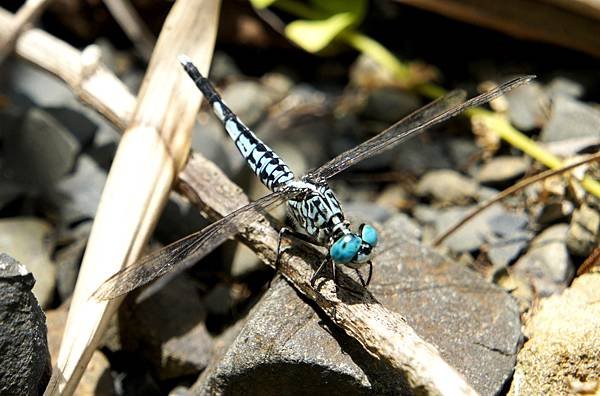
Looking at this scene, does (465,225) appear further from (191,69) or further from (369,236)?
(191,69)

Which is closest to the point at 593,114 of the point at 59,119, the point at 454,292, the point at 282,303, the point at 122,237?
the point at 454,292

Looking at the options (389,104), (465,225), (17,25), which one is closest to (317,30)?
(389,104)

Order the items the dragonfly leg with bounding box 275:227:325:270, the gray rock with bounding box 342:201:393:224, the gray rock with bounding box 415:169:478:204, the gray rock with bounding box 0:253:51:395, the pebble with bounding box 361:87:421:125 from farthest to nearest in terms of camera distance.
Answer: the pebble with bounding box 361:87:421:125
the gray rock with bounding box 415:169:478:204
the gray rock with bounding box 342:201:393:224
the dragonfly leg with bounding box 275:227:325:270
the gray rock with bounding box 0:253:51:395

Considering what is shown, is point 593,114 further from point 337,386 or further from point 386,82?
point 337,386

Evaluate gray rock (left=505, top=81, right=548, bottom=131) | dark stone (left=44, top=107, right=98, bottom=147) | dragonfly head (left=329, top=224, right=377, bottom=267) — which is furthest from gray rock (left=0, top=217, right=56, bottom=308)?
gray rock (left=505, top=81, right=548, bottom=131)

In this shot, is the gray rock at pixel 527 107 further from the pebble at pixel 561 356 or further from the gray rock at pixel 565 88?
the pebble at pixel 561 356

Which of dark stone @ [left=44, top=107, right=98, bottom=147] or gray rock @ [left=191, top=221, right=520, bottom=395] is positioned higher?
dark stone @ [left=44, top=107, right=98, bottom=147]

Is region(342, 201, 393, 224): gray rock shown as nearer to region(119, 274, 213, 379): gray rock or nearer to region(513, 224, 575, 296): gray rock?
region(513, 224, 575, 296): gray rock
